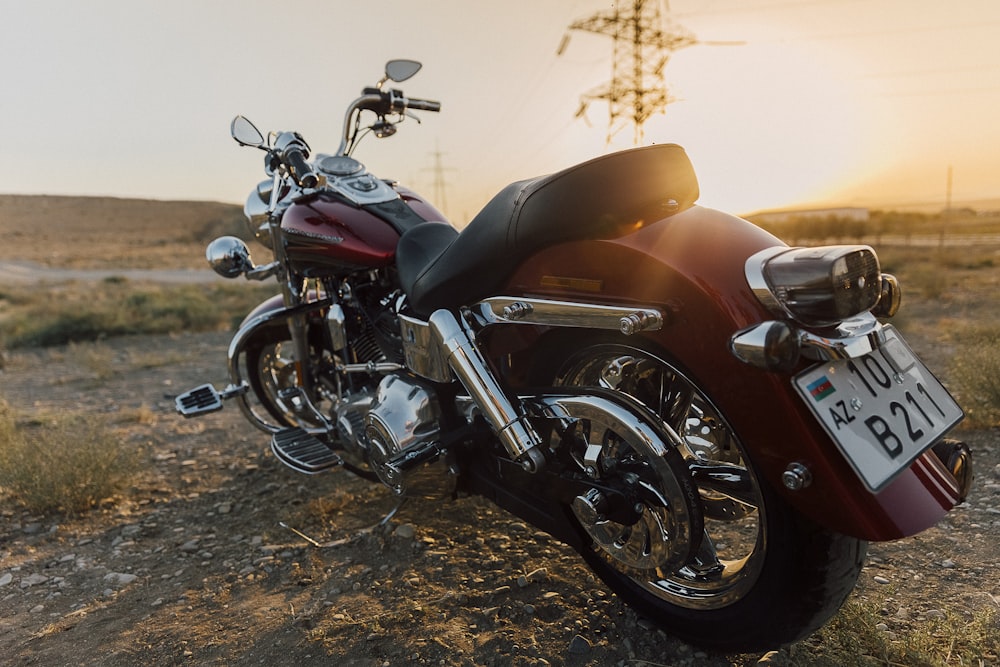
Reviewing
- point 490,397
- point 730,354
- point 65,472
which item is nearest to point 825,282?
point 730,354

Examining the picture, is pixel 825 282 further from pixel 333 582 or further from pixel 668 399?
pixel 333 582

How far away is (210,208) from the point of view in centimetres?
7312

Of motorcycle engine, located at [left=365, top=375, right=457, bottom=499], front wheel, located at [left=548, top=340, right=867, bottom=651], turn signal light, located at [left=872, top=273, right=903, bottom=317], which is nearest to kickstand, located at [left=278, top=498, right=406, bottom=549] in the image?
motorcycle engine, located at [left=365, top=375, right=457, bottom=499]

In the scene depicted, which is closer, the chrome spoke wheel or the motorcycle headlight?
the motorcycle headlight

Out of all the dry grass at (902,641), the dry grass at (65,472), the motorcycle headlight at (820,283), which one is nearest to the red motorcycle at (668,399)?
the motorcycle headlight at (820,283)

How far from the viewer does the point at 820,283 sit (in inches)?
56.6

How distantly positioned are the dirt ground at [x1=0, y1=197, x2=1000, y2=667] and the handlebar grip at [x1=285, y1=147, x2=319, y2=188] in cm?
154

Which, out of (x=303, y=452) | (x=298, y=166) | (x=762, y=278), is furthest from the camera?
(x=303, y=452)

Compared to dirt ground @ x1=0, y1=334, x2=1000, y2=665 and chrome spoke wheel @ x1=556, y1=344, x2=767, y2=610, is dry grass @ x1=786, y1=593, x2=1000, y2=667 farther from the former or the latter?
chrome spoke wheel @ x1=556, y1=344, x2=767, y2=610

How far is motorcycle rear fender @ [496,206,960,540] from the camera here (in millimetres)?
1493

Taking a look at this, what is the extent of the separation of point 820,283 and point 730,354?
26 cm

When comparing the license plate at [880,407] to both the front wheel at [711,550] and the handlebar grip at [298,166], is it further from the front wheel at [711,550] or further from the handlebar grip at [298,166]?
the handlebar grip at [298,166]

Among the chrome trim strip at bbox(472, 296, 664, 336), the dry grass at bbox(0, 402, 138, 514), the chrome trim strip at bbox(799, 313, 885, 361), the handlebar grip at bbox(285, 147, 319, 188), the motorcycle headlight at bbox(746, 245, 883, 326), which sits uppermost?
the handlebar grip at bbox(285, 147, 319, 188)

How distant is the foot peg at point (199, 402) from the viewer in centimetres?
348
